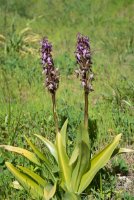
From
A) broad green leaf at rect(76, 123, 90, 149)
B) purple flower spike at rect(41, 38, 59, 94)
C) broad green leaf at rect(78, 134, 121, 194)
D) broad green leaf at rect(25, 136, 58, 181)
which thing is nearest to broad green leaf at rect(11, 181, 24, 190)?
broad green leaf at rect(25, 136, 58, 181)

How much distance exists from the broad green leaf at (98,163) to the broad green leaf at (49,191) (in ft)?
0.87

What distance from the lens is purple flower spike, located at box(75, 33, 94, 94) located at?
3.05 metres

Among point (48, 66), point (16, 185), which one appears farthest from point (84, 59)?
point (16, 185)

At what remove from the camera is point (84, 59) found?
10.2 feet

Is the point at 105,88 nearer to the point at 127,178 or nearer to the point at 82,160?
the point at 127,178

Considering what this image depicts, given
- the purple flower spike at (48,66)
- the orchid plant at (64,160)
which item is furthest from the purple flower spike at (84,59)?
the purple flower spike at (48,66)

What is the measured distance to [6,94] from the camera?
6445mm

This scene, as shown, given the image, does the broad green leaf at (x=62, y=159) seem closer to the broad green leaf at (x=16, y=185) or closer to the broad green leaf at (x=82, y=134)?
Answer: the broad green leaf at (x=82, y=134)

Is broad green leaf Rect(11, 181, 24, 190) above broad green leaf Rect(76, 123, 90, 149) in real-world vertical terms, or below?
below

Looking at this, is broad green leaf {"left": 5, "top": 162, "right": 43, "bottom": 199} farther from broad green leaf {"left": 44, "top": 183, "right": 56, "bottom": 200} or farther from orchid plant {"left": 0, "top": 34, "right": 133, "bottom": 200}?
broad green leaf {"left": 44, "top": 183, "right": 56, "bottom": 200}

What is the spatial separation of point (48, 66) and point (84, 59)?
0.92 ft

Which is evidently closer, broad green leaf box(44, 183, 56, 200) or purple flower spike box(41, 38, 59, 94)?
purple flower spike box(41, 38, 59, 94)

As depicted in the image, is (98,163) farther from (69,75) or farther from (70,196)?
(69,75)

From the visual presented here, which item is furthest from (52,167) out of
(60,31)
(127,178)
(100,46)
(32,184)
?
(60,31)
